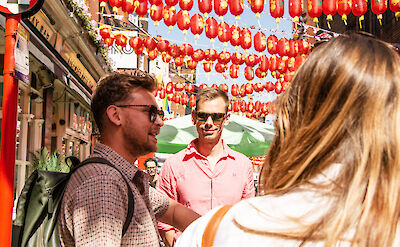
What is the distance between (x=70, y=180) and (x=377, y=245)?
55.5 inches

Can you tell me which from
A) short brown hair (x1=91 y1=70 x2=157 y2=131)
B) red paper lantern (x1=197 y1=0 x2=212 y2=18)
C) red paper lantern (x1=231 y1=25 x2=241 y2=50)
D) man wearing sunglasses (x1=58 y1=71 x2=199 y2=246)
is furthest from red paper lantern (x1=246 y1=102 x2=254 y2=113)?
short brown hair (x1=91 y1=70 x2=157 y2=131)

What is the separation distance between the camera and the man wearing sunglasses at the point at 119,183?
186 centimetres

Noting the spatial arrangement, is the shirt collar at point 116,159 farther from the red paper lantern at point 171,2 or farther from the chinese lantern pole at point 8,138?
the red paper lantern at point 171,2

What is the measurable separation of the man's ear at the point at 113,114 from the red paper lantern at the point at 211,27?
923cm

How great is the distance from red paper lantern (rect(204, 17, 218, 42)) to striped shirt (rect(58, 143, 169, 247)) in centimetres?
960

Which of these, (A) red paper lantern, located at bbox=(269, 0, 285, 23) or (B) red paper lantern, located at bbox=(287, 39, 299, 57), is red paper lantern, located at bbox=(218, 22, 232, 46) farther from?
(B) red paper lantern, located at bbox=(287, 39, 299, 57)

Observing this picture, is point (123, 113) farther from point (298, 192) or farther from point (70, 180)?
point (298, 192)

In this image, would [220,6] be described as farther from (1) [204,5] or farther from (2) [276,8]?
(2) [276,8]

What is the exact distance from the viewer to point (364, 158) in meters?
0.99

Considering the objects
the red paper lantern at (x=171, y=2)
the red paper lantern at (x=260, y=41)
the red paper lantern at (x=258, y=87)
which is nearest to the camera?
the red paper lantern at (x=171, y=2)

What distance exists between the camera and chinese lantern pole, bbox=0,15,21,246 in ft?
10.8

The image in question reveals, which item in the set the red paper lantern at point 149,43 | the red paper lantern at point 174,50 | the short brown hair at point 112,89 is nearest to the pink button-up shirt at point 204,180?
the short brown hair at point 112,89

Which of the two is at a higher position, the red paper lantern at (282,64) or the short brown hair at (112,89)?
the red paper lantern at (282,64)

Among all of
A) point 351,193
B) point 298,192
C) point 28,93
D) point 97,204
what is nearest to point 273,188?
point 298,192
